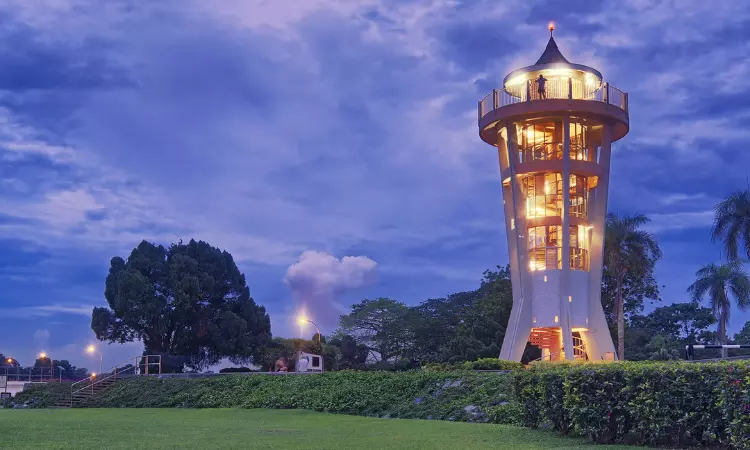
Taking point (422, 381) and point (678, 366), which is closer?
point (678, 366)

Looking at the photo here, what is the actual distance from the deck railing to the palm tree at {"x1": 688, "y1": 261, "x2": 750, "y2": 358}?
1950 centimetres

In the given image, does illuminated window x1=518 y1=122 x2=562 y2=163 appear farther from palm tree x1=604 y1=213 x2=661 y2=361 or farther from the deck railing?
palm tree x1=604 y1=213 x2=661 y2=361

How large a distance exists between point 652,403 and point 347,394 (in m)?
16.7

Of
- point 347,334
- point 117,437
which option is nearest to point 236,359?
point 347,334

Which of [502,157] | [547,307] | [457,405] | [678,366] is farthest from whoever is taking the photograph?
[502,157]

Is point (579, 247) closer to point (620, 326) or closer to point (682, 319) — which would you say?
point (620, 326)

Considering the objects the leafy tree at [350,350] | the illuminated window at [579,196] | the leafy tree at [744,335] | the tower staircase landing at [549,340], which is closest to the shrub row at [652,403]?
the tower staircase landing at [549,340]

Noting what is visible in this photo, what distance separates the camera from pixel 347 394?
28125 millimetres

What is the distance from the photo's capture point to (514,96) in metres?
41.9

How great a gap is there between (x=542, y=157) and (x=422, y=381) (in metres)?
19.3

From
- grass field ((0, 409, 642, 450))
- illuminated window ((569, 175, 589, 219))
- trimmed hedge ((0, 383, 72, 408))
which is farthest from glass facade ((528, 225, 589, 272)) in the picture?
trimmed hedge ((0, 383, 72, 408))

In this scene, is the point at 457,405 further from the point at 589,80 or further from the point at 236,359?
the point at 236,359

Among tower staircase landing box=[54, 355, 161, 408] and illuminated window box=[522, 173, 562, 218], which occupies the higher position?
illuminated window box=[522, 173, 562, 218]

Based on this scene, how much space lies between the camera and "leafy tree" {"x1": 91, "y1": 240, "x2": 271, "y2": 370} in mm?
57500
